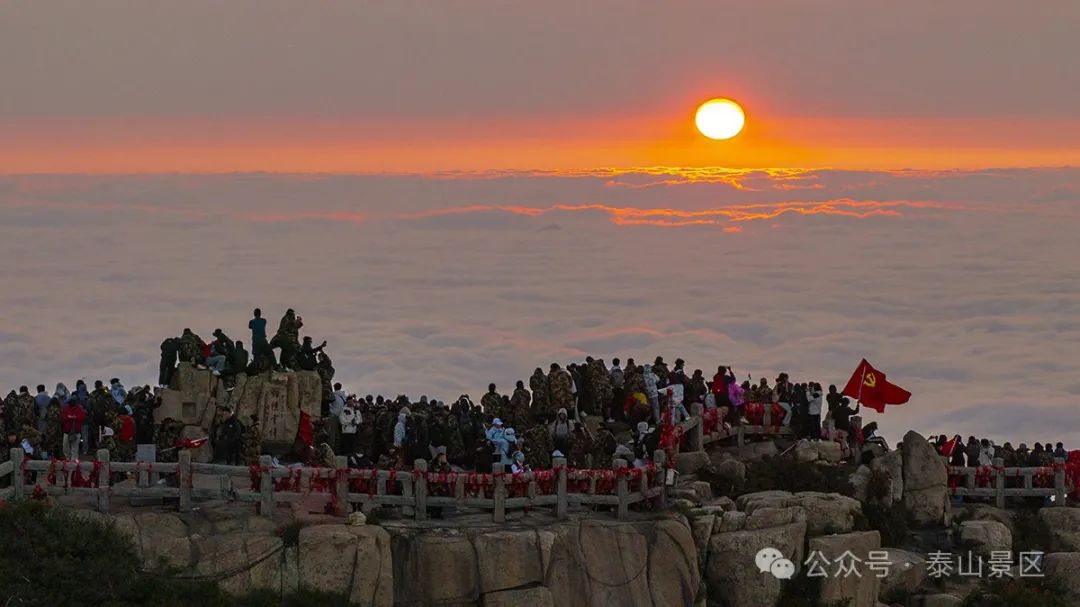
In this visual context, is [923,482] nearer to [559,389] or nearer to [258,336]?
[559,389]

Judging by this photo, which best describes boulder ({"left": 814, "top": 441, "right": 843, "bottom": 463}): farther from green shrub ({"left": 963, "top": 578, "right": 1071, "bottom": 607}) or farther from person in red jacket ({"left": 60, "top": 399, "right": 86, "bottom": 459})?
person in red jacket ({"left": 60, "top": 399, "right": 86, "bottom": 459})

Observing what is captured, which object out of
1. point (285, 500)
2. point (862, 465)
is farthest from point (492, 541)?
point (862, 465)

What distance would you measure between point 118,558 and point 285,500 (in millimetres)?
4654

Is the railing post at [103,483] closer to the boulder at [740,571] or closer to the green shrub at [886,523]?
the boulder at [740,571]

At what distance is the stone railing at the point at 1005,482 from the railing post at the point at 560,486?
13765 millimetres

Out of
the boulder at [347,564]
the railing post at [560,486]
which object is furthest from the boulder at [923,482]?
the boulder at [347,564]

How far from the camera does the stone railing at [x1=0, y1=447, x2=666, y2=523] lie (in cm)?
5769

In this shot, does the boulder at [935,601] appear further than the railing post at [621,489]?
Yes

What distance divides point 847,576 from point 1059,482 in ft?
29.3

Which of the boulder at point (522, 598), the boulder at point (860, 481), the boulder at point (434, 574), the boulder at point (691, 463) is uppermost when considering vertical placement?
the boulder at point (691, 463)

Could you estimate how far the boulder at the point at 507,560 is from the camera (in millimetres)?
57469

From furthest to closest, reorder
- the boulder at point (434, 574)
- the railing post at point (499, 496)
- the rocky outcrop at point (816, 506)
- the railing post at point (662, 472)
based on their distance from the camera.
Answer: the rocky outcrop at point (816, 506) < the railing post at point (662, 472) < the railing post at point (499, 496) < the boulder at point (434, 574)

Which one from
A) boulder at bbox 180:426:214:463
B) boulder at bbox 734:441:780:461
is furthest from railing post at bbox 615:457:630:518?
boulder at bbox 180:426:214:463

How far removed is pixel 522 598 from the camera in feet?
189
